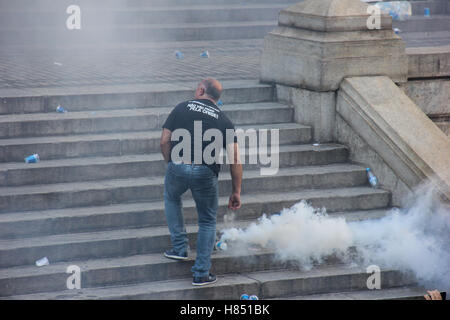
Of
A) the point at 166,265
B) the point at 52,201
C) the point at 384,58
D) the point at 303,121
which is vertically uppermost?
the point at 384,58

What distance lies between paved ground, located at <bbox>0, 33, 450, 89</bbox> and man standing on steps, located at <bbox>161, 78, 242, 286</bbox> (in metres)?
3.15

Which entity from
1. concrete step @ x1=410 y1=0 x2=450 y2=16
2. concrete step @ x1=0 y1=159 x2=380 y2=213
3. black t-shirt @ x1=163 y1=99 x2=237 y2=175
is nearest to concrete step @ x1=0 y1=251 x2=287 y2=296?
concrete step @ x1=0 y1=159 x2=380 y2=213

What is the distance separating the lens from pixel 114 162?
27.1 feet

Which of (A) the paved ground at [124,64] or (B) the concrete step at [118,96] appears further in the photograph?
(A) the paved ground at [124,64]

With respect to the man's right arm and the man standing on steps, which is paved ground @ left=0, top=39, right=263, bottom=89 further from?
the man's right arm

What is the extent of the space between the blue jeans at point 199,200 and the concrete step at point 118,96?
241cm

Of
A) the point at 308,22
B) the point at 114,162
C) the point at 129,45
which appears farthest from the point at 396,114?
the point at 129,45

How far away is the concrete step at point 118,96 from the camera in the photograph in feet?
29.4

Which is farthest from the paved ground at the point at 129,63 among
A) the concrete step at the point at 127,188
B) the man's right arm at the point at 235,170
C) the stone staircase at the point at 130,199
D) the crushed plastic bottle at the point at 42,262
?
the man's right arm at the point at 235,170

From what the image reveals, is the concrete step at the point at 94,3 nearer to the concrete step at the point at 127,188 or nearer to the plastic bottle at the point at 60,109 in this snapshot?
the plastic bottle at the point at 60,109

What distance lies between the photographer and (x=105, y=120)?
346 inches

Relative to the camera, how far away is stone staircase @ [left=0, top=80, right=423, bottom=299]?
23.6 feet

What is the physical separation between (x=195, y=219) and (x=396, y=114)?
99.5 inches

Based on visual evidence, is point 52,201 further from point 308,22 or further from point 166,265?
point 308,22
